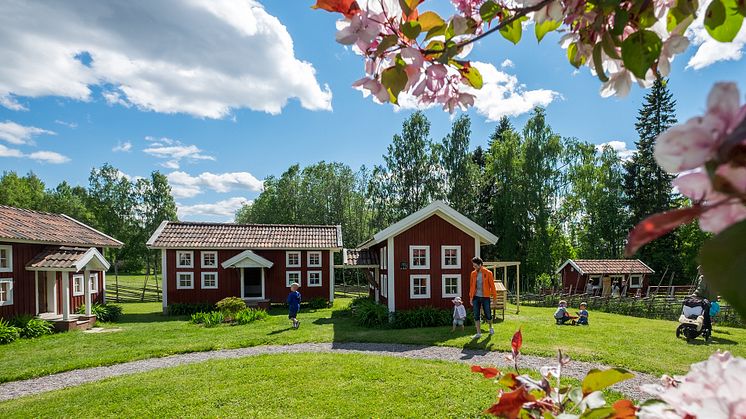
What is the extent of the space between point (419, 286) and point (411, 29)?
13.0m

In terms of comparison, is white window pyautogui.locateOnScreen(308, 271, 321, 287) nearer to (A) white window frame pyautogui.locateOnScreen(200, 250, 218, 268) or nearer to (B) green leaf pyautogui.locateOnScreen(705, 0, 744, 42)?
(A) white window frame pyautogui.locateOnScreen(200, 250, 218, 268)

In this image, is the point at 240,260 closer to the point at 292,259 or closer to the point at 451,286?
the point at 292,259

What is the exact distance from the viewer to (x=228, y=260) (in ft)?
62.5

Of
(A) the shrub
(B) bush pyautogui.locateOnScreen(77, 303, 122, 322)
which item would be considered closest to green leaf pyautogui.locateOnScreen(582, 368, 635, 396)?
(A) the shrub

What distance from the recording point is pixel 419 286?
44.2 feet

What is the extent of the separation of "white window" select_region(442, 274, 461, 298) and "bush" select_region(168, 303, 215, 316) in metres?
10.8

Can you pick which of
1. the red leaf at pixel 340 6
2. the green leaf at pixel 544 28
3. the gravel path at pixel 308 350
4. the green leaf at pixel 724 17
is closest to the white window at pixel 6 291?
the gravel path at pixel 308 350

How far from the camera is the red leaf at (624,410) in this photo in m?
0.95

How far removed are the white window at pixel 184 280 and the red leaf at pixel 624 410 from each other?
20.1m

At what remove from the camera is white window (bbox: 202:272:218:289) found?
1892 centimetres

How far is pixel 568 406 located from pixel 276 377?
680 cm

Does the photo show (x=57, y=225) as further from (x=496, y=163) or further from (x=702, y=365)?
(x=496, y=163)

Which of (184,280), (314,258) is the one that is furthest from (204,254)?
(314,258)

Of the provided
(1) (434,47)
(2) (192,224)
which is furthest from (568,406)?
(2) (192,224)
